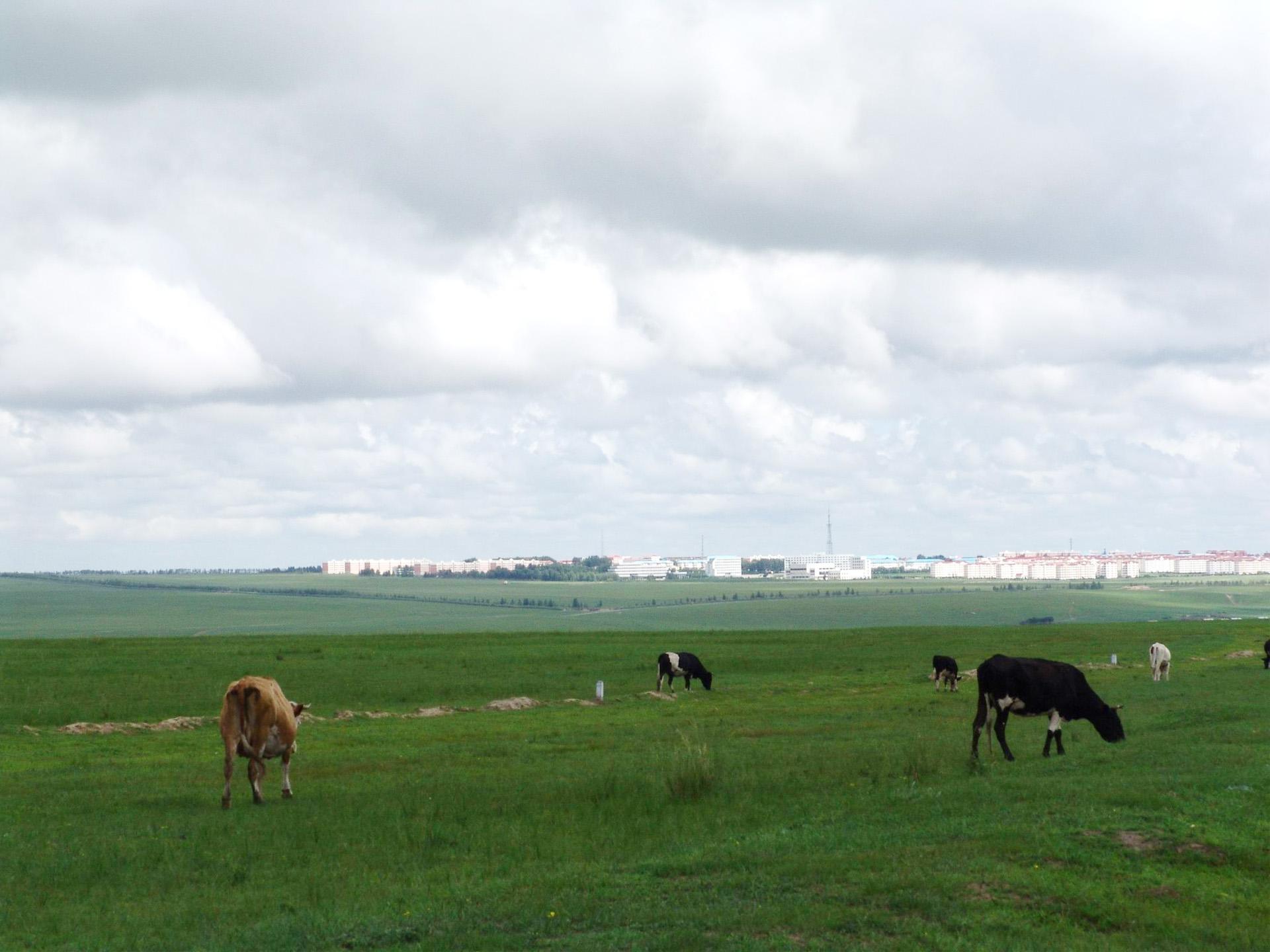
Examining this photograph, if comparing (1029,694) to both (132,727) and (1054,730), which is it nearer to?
(1054,730)

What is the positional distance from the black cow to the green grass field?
1158mm

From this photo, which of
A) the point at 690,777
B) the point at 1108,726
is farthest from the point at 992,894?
the point at 1108,726

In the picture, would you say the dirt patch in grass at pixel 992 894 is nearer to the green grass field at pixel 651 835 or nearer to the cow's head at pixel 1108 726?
the green grass field at pixel 651 835

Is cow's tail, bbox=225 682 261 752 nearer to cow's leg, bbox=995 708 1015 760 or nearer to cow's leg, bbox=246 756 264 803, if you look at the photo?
cow's leg, bbox=246 756 264 803

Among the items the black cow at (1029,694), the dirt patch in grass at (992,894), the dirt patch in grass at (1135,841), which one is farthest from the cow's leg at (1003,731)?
the dirt patch in grass at (992,894)

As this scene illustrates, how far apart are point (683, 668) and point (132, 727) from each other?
25.8m

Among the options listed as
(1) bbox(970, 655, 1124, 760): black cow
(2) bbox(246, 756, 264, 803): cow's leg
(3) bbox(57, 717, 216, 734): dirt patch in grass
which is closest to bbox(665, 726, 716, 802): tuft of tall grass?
(1) bbox(970, 655, 1124, 760): black cow

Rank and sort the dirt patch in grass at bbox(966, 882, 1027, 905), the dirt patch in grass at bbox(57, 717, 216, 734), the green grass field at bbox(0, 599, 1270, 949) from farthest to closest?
the dirt patch in grass at bbox(57, 717, 216, 734), the dirt patch in grass at bbox(966, 882, 1027, 905), the green grass field at bbox(0, 599, 1270, 949)

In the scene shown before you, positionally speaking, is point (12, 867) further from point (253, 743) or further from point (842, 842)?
point (842, 842)

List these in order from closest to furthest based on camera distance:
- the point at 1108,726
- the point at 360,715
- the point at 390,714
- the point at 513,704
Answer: the point at 1108,726
the point at 360,715
the point at 390,714
the point at 513,704

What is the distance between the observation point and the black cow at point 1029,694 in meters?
27.5

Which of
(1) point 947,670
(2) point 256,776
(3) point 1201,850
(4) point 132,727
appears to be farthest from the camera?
(1) point 947,670

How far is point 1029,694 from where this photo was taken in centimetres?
2773

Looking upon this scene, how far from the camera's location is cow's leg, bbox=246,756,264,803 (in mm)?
23328
